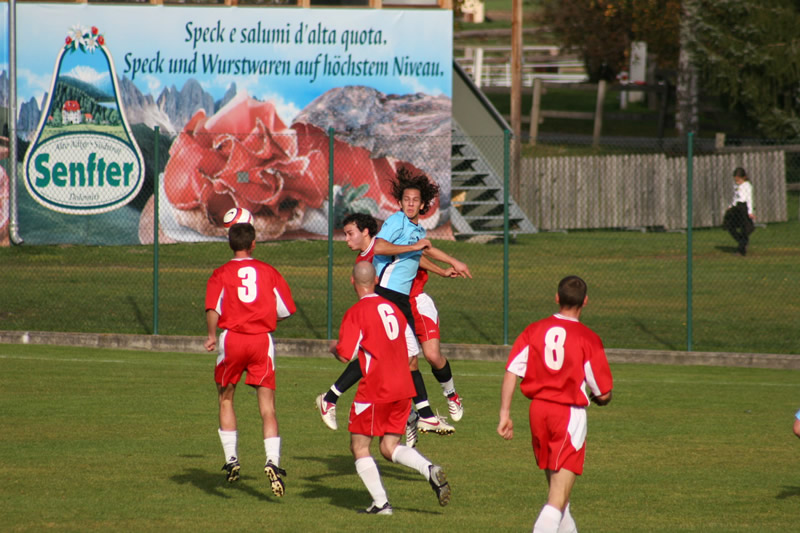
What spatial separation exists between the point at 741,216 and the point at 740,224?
501mm

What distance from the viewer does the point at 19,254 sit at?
2127cm

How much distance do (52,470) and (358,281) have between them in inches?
111

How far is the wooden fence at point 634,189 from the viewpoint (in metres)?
27.3

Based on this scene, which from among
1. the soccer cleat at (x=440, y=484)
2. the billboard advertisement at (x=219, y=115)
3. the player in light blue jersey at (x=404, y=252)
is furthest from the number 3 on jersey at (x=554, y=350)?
the billboard advertisement at (x=219, y=115)

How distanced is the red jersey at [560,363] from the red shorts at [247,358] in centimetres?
220

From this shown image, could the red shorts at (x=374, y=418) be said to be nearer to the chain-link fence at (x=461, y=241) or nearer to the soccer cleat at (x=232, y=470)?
the soccer cleat at (x=232, y=470)

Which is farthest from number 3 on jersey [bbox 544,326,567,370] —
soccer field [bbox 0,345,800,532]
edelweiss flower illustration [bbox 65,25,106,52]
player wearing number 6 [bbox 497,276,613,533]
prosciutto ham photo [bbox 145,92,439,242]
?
edelweiss flower illustration [bbox 65,25,106,52]

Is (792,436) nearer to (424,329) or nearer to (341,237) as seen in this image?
(424,329)

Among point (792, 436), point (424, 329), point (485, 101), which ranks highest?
point (485, 101)

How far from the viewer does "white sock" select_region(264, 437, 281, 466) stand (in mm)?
7723

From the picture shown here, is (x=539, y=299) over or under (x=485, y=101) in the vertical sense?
under

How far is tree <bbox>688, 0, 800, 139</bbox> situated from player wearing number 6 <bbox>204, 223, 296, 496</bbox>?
25526 millimetres

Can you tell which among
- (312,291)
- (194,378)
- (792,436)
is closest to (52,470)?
(194,378)

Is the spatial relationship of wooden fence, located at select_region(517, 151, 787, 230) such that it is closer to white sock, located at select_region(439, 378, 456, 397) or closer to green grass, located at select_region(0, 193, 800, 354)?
green grass, located at select_region(0, 193, 800, 354)
